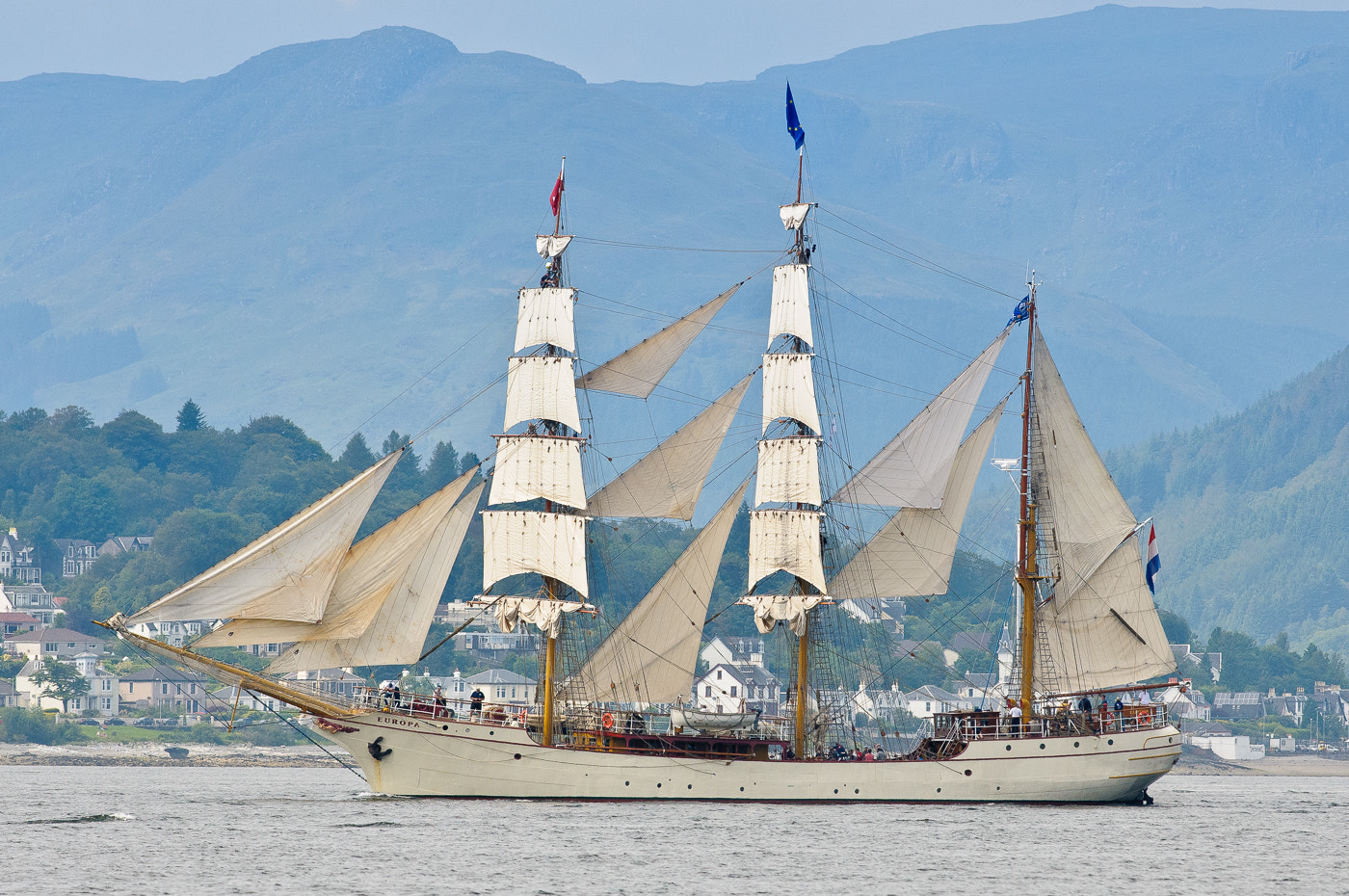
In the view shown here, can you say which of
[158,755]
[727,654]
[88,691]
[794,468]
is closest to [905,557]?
[794,468]

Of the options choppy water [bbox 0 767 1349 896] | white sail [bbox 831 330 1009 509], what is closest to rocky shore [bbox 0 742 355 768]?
choppy water [bbox 0 767 1349 896]

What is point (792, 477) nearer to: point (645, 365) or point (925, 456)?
point (925, 456)

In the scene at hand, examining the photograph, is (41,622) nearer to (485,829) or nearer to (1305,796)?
(1305,796)

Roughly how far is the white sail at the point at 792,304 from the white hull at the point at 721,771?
15199mm

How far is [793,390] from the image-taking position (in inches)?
2899

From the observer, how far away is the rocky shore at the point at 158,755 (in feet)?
403

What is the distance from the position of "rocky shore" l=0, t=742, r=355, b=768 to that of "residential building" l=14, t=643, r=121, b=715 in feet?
32.1

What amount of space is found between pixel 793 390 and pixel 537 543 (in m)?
10.6

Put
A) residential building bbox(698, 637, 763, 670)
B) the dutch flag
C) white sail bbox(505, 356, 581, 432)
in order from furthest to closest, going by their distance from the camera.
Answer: residential building bbox(698, 637, 763, 670) < the dutch flag < white sail bbox(505, 356, 581, 432)

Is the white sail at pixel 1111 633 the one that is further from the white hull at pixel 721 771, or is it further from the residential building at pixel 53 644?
the residential building at pixel 53 644

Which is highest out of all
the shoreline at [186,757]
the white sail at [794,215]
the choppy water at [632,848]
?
the white sail at [794,215]

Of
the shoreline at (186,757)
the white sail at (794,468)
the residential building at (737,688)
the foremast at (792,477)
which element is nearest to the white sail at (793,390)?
the foremast at (792,477)

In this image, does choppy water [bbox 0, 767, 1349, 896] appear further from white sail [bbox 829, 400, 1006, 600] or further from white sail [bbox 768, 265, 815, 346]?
white sail [bbox 768, 265, 815, 346]

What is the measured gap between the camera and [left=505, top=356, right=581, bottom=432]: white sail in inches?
2832
